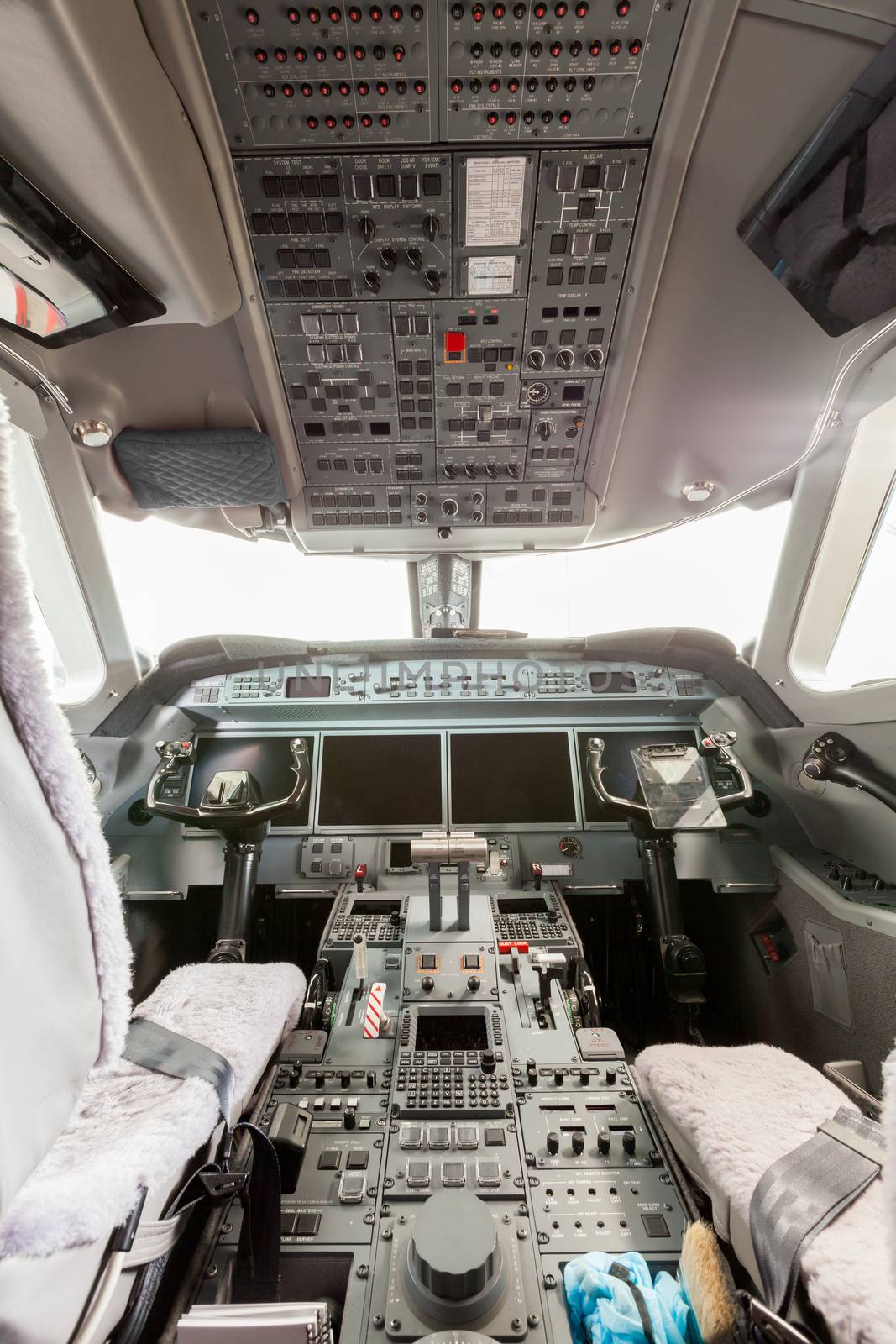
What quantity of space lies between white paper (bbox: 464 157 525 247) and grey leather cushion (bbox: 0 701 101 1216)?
145 cm

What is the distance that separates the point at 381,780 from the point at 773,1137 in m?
1.97

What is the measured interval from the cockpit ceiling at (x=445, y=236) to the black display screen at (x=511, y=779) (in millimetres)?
1168

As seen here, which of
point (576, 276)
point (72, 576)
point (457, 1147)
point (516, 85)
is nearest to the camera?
point (516, 85)

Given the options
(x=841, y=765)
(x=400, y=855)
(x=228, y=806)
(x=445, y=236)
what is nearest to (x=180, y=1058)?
(x=228, y=806)

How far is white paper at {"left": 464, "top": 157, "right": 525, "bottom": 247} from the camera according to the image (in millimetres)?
1303

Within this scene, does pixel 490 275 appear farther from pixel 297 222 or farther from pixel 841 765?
pixel 841 765

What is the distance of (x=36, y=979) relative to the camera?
0.54 metres

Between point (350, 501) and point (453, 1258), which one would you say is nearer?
point (453, 1258)

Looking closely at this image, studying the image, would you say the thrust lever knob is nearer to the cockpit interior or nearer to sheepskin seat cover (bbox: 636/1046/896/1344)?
the cockpit interior

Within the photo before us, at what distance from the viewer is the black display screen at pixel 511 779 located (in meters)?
2.77

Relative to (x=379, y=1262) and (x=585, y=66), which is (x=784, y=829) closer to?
(x=379, y=1262)

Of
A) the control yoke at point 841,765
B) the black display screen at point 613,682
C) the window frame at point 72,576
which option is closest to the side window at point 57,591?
the window frame at point 72,576

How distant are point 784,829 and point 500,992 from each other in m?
1.62

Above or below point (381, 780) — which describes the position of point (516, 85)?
above
